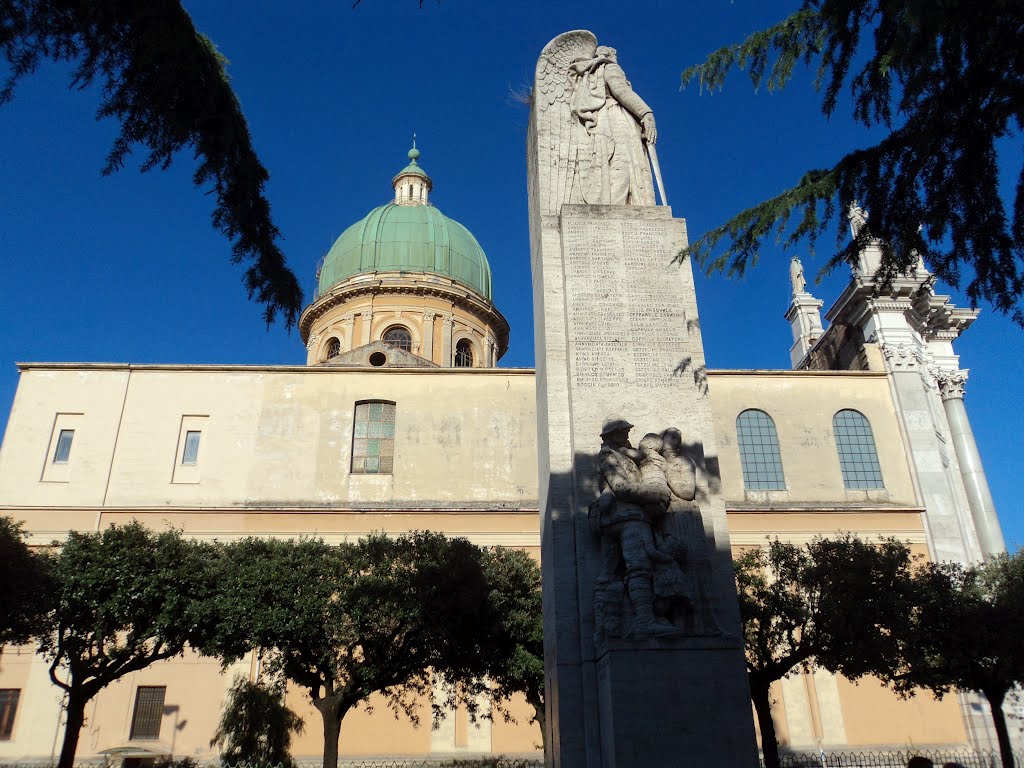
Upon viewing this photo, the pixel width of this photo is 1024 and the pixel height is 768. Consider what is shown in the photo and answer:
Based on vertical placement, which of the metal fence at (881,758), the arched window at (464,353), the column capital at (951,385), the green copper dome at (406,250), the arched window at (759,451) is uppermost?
the green copper dome at (406,250)

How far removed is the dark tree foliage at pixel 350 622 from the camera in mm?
17734

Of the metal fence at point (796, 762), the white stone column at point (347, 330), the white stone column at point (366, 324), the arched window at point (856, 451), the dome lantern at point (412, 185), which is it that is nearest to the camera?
the metal fence at point (796, 762)

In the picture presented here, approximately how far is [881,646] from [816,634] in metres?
1.23

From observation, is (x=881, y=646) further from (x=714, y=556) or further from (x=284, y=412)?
(x=284, y=412)

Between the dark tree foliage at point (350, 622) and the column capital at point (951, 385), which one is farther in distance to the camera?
the column capital at point (951, 385)

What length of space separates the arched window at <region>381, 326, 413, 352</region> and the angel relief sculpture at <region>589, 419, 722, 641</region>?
101 feet

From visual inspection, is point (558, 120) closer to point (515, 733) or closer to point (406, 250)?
point (515, 733)

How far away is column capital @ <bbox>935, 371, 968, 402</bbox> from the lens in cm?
3175

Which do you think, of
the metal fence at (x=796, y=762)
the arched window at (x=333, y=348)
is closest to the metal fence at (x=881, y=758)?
the metal fence at (x=796, y=762)

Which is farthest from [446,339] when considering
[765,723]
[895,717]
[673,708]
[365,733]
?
[673,708]

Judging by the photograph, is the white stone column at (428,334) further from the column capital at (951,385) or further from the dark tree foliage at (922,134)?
the dark tree foliage at (922,134)

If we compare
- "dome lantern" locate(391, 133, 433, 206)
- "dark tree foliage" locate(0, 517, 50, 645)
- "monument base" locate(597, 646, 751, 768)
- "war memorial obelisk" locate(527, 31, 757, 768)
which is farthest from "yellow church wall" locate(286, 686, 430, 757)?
"dome lantern" locate(391, 133, 433, 206)

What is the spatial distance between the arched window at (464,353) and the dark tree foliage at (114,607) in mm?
22709

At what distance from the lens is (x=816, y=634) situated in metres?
17.6
